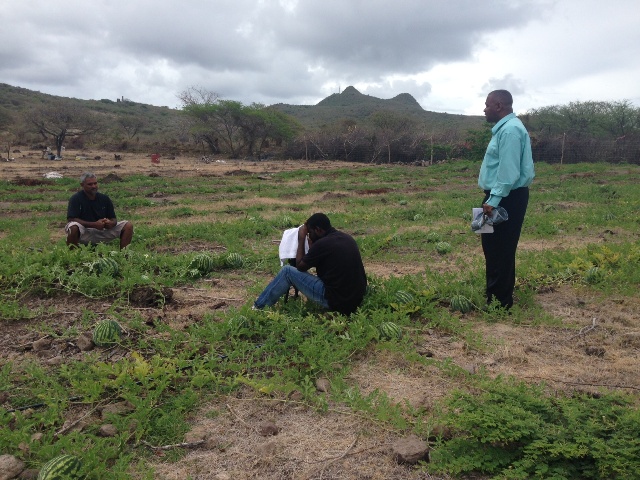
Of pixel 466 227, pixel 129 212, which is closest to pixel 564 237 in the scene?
pixel 466 227

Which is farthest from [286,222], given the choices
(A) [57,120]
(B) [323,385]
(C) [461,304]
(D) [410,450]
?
(A) [57,120]

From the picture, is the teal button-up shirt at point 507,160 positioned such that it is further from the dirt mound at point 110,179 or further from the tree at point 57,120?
the tree at point 57,120

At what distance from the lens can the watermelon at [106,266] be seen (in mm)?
6133

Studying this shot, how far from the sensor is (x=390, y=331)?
15.5ft

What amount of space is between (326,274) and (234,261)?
102 inches

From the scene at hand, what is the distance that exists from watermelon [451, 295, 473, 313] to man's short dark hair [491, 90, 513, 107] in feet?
6.96

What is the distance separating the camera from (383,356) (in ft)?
14.6

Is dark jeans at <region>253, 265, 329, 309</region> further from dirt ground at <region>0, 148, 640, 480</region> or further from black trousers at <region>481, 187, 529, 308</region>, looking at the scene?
black trousers at <region>481, 187, 529, 308</region>

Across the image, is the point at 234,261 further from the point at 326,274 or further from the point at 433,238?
the point at 433,238

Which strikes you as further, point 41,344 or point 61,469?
point 41,344

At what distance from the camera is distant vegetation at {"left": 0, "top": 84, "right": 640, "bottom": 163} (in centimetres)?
2978

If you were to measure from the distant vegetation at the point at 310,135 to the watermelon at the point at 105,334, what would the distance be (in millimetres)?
27694

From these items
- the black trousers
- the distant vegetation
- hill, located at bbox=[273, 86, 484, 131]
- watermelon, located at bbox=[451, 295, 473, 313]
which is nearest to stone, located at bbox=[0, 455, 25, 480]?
watermelon, located at bbox=[451, 295, 473, 313]

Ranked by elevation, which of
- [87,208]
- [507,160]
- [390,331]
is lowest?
[390,331]
